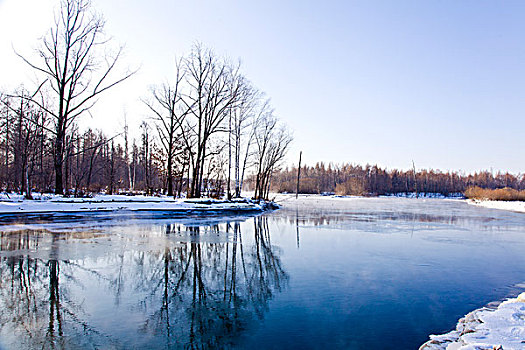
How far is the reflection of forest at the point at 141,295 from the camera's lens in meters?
4.34

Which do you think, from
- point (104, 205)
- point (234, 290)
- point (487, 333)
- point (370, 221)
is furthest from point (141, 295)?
point (370, 221)

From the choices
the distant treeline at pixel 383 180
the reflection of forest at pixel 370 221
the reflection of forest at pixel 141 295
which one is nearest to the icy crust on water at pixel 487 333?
the reflection of forest at pixel 141 295

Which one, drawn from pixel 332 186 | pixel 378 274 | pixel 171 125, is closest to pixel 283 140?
pixel 171 125

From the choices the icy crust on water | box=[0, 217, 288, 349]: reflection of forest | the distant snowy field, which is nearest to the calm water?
box=[0, 217, 288, 349]: reflection of forest

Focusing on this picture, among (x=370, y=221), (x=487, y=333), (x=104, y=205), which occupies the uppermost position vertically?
(x=104, y=205)

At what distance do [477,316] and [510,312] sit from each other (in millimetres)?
449

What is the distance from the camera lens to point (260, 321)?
5.04 meters

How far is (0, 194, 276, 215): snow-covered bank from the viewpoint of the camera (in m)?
17.8

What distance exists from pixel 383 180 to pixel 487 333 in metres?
139

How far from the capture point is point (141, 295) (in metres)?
6.02

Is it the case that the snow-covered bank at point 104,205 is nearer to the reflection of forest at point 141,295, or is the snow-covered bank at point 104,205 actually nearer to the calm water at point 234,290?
the calm water at point 234,290

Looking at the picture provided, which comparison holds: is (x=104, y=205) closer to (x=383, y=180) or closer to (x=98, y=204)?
(x=98, y=204)

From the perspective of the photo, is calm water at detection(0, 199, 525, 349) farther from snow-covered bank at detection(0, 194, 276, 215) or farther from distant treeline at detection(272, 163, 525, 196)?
distant treeline at detection(272, 163, 525, 196)

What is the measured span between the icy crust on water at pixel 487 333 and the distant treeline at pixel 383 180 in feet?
333
